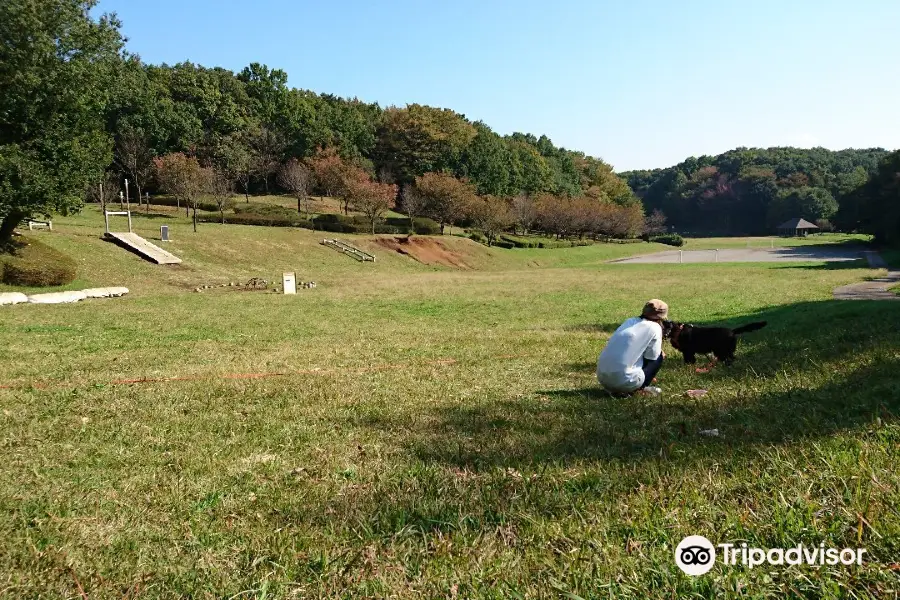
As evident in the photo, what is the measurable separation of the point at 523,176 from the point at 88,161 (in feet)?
266

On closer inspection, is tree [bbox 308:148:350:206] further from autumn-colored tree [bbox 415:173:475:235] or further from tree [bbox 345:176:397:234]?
autumn-colored tree [bbox 415:173:475:235]

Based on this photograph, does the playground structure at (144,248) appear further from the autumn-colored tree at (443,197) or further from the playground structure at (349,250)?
the autumn-colored tree at (443,197)

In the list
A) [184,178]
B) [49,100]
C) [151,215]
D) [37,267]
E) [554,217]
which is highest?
[49,100]

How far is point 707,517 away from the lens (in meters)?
2.91

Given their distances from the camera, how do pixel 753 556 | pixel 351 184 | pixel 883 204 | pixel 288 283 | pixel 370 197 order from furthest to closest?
pixel 883 204 → pixel 351 184 → pixel 370 197 → pixel 288 283 → pixel 753 556

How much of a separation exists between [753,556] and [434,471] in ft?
7.34

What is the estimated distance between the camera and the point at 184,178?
48.9 metres

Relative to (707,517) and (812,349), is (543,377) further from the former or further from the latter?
(707,517)

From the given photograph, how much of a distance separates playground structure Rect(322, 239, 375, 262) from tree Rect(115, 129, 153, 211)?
25.2 m

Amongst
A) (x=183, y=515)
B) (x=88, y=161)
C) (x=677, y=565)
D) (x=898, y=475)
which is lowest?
(x=183, y=515)

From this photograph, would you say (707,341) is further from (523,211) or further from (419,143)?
(419,143)

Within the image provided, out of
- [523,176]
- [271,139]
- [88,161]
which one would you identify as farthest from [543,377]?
[523,176]

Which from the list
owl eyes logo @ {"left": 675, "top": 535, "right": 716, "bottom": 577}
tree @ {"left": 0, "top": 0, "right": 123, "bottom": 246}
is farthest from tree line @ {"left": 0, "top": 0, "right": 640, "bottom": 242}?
owl eyes logo @ {"left": 675, "top": 535, "right": 716, "bottom": 577}

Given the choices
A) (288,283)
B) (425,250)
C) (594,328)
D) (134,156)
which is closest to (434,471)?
(594,328)
